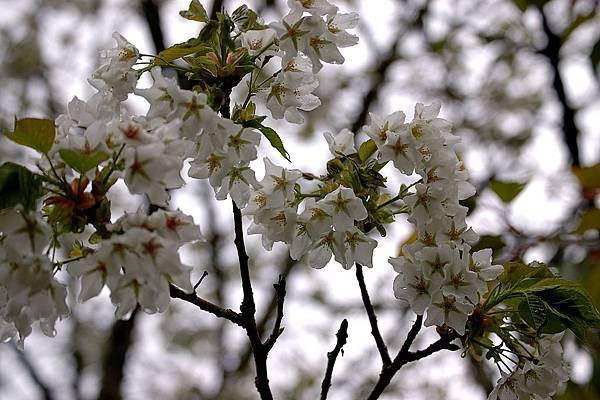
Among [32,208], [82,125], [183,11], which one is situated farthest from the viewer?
[183,11]

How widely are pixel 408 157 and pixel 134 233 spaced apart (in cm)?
52

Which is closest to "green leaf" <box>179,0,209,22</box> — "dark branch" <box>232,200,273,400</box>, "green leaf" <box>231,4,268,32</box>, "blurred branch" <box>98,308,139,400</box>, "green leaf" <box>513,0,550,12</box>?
"green leaf" <box>231,4,268,32</box>

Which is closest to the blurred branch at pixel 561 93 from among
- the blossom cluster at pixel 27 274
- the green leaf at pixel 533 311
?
the green leaf at pixel 533 311

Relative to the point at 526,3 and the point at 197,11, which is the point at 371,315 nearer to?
the point at 197,11

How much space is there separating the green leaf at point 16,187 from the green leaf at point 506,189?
195 cm

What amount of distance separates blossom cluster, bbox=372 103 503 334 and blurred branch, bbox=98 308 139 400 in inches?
109

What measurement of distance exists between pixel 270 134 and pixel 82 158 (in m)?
0.36

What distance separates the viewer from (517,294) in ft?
4.25

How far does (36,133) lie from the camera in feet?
3.57

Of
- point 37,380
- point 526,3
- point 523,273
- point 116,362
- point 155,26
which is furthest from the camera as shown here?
point 37,380

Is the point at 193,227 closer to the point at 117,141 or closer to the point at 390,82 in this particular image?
the point at 117,141

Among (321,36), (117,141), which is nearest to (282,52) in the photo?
(321,36)

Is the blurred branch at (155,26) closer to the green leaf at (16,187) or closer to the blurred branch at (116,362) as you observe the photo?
the blurred branch at (116,362)

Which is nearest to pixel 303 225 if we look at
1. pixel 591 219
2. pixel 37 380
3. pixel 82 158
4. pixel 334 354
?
pixel 334 354
